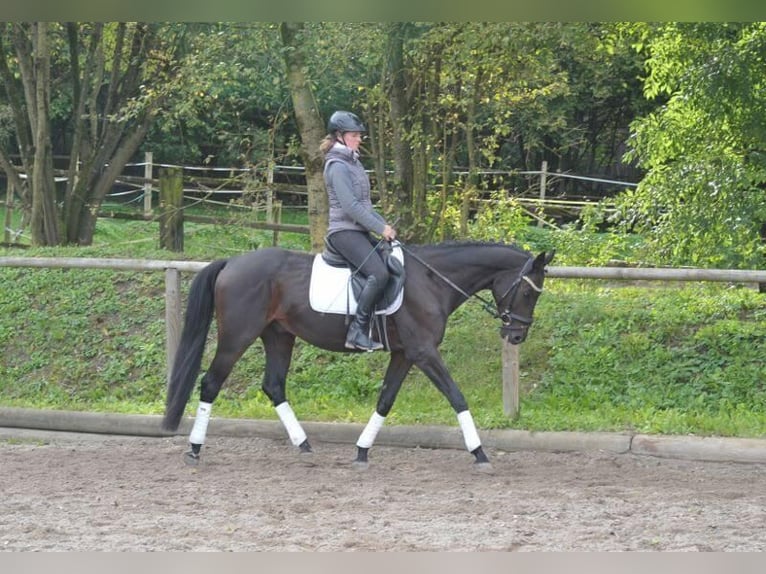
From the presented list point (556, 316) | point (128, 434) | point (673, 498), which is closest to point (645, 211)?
point (556, 316)

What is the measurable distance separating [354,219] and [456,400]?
4.82 feet

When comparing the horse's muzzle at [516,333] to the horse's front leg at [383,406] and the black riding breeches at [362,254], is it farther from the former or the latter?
the black riding breeches at [362,254]

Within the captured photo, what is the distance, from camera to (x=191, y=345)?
7.62 m

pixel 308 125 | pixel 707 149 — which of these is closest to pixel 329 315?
pixel 308 125

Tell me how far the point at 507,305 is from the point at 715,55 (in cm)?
383

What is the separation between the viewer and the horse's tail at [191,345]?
25.0 feet

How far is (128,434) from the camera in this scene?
8.87 metres

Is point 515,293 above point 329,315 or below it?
above

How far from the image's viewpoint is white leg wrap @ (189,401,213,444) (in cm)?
756

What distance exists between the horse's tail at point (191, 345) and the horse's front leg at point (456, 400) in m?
1.63

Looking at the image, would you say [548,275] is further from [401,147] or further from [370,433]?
[401,147]

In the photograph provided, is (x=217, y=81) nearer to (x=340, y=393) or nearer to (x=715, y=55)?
(x=340, y=393)

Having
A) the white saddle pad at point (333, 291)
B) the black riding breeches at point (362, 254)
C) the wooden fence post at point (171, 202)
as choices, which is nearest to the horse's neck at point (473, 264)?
the white saddle pad at point (333, 291)

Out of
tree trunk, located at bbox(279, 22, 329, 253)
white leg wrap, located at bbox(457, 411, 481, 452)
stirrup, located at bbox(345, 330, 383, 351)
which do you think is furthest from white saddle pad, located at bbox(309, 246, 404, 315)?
tree trunk, located at bbox(279, 22, 329, 253)
